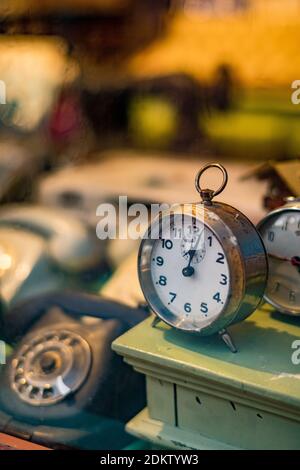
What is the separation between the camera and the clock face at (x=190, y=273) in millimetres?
1036

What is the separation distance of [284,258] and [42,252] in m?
0.89

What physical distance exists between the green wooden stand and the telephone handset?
72cm

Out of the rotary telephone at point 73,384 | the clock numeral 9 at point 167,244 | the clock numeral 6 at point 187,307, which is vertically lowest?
the rotary telephone at point 73,384

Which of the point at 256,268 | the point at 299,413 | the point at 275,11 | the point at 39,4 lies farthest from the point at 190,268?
the point at 275,11

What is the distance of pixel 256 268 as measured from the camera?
104cm

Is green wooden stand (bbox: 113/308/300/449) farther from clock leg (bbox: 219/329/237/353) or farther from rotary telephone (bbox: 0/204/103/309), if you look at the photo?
rotary telephone (bbox: 0/204/103/309)

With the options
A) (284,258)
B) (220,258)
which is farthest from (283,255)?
(220,258)

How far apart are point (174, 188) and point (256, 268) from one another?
1.22 m

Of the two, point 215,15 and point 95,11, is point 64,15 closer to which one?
point 95,11

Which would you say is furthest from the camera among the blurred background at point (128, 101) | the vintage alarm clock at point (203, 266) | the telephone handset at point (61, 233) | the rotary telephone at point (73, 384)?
the blurred background at point (128, 101)

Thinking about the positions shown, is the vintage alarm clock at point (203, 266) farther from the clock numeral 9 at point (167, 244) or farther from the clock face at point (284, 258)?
the clock face at point (284, 258)

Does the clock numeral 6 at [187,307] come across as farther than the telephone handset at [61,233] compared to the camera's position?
No

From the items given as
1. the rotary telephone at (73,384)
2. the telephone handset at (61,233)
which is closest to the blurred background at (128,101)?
the telephone handset at (61,233)

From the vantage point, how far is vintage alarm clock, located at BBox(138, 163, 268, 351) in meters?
1.02
